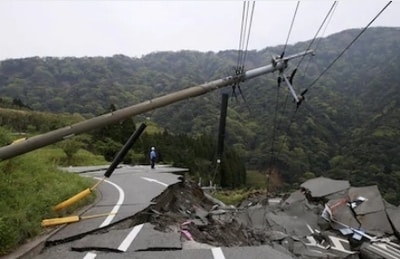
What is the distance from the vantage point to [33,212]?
8.23 m

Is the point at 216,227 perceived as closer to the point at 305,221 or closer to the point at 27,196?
the point at 27,196

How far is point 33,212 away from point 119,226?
1767 millimetres

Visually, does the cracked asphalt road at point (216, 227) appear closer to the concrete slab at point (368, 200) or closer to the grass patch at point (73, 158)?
the concrete slab at point (368, 200)

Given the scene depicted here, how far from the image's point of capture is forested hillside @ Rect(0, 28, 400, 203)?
229ft

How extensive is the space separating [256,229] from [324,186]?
12.6 metres

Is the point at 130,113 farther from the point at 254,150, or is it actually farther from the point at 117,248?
the point at 254,150

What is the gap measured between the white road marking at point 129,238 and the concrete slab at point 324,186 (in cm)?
1910

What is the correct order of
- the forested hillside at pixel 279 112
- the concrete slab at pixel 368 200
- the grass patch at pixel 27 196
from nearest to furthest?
the grass patch at pixel 27 196
the concrete slab at pixel 368 200
the forested hillside at pixel 279 112

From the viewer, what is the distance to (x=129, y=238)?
25.1ft

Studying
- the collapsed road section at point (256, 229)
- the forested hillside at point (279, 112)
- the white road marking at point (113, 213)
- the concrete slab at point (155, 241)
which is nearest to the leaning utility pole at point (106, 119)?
the white road marking at point (113, 213)

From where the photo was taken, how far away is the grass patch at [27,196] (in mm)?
6850

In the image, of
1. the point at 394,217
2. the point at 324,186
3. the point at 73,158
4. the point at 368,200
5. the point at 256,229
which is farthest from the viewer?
the point at 73,158

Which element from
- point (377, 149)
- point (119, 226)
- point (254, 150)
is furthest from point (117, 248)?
point (254, 150)

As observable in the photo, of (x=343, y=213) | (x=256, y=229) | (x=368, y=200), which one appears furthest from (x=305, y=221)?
(x=256, y=229)
